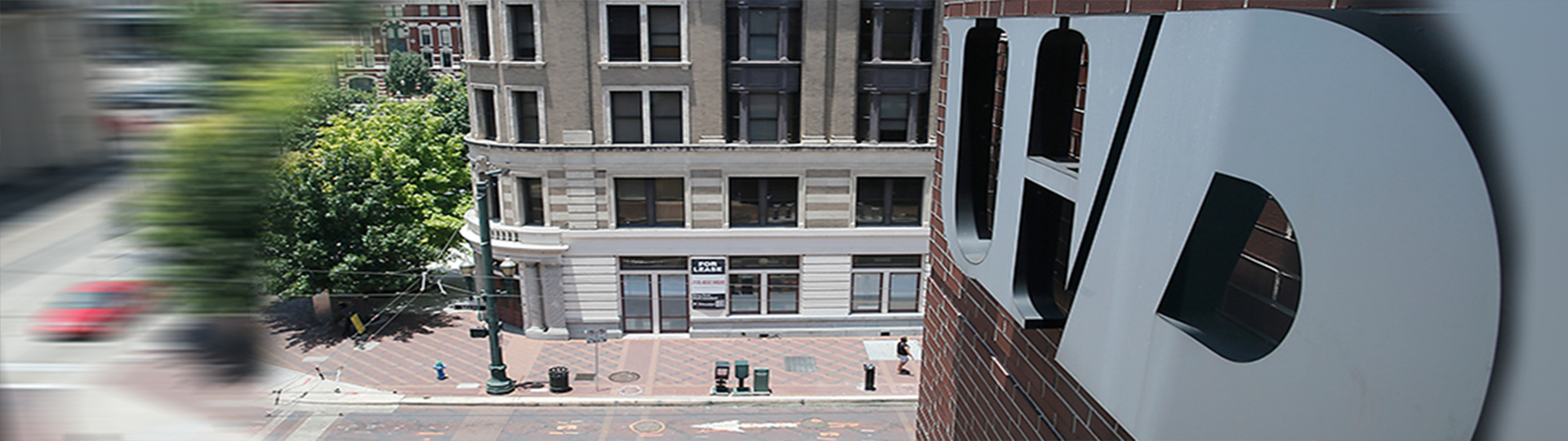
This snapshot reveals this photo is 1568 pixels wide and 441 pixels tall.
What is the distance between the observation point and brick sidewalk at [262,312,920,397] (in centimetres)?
2323

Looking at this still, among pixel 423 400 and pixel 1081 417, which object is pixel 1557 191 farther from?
pixel 423 400

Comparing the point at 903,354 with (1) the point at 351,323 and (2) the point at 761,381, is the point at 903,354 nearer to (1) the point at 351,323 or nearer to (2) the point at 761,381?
(2) the point at 761,381

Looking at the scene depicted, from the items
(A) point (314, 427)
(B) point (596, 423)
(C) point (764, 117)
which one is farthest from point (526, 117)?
(A) point (314, 427)

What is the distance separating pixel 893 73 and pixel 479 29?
11.5 m

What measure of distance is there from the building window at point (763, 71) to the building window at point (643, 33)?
4.93 ft

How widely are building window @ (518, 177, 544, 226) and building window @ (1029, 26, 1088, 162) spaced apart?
850 inches

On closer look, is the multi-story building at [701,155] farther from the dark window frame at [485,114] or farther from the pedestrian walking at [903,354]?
the pedestrian walking at [903,354]

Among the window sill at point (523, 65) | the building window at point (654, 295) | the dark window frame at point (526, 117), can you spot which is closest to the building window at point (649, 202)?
the building window at point (654, 295)

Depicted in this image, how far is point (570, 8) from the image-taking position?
23.2 meters

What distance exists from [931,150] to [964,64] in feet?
66.9

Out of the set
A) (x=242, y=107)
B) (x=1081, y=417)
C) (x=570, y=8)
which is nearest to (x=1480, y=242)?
(x=1081, y=417)

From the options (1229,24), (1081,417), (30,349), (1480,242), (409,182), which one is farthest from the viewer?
(409,182)

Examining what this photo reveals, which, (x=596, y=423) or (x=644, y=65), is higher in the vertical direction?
(x=644, y=65)

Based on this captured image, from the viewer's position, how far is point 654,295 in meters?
26.3
